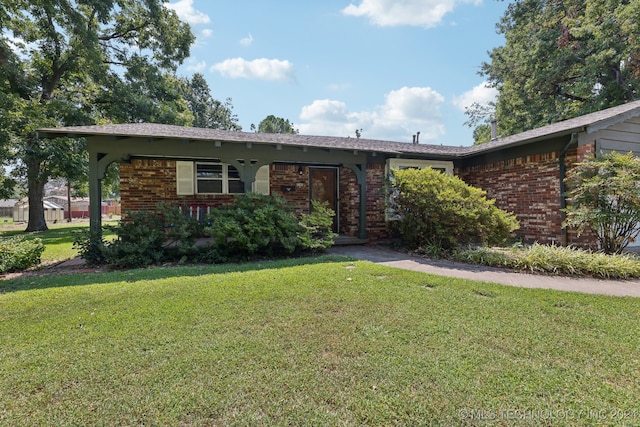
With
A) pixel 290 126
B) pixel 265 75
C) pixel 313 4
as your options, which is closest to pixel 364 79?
pixel 313 4

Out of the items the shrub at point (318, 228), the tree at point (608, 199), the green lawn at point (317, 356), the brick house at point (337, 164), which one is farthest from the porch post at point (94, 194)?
the tree at point (608, 199)

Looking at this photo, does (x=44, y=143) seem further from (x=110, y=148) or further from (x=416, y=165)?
(x=416, y=165)

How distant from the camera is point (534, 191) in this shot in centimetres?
802

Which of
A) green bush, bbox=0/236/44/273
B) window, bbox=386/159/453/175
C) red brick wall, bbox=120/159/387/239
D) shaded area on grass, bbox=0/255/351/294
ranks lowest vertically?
shaded area on grass, bbox=0/255/351/294

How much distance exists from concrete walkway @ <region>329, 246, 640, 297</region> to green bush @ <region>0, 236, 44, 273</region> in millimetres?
6985

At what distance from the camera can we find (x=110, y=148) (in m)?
6.65

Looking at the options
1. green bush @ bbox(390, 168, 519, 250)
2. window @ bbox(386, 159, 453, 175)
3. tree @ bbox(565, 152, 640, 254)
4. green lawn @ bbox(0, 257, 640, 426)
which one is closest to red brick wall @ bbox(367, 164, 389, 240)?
window @ bbox(386, 159, 453, 175)

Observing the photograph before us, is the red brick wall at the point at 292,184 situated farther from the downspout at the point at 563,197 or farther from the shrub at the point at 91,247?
the downspout at the point at 563,197

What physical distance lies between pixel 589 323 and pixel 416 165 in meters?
7.28

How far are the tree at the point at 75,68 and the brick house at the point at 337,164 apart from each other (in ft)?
25.1

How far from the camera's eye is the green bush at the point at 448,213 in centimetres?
689

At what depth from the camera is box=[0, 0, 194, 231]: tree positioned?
1295cm

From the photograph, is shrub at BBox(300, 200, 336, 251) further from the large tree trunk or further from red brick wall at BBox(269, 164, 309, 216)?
the large tree trunk

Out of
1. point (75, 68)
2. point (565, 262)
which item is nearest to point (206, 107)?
point (75, 68)
